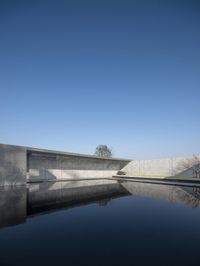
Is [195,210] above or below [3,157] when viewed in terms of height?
below

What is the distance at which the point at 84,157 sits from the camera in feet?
80.0

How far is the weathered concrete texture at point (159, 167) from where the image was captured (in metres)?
23.1

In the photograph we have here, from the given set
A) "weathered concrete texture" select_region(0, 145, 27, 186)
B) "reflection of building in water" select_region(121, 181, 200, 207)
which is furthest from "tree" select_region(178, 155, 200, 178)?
"weathered concrete texture" select_region(0, 145, 27, 186)

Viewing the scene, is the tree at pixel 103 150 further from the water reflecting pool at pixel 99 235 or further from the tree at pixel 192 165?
the water reflecting pool at pixel 99 235

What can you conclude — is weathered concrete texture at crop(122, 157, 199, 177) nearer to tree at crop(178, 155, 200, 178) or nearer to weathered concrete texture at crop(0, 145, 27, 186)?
tree at crop(178, 155, 200, 178)

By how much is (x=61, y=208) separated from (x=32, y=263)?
4637 mm

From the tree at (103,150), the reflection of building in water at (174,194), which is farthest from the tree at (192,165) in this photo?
the tree at (103,150)

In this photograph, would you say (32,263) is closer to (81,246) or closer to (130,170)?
(81,246)

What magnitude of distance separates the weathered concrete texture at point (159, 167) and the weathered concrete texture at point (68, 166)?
156 centimetres

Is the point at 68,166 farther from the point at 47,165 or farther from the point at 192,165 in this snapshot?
the point at 192,165

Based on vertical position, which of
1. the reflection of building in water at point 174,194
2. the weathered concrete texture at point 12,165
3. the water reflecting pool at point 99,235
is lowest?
the reflection of building in water at point 174,194

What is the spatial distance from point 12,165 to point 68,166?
8375mm

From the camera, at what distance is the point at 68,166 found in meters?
23.3

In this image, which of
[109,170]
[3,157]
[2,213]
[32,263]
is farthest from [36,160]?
[32,263]
